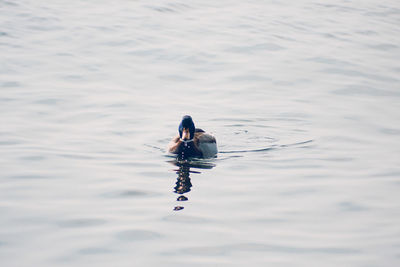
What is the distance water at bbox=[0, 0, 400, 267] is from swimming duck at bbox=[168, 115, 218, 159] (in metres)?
0.34

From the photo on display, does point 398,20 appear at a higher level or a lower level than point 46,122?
higher

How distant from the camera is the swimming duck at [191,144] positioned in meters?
11.8

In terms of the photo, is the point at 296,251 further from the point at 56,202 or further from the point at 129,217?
the point at 56,202

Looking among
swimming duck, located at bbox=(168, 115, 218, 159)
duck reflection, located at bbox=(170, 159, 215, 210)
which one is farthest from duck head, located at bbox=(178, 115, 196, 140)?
duck reflection, located at bbox=(170, 159, 215, 210)

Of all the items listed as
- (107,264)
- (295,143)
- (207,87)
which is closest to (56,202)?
(107,264)

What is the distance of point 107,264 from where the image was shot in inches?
261

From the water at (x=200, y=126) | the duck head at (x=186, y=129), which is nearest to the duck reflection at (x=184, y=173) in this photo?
the water at (x=200, y=126)

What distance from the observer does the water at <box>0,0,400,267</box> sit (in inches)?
288

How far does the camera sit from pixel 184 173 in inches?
417

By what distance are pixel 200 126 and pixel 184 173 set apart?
3235mm

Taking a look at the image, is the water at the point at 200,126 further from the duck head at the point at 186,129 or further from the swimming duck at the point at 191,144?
the duck head at the point at 186,129

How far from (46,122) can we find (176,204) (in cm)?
524

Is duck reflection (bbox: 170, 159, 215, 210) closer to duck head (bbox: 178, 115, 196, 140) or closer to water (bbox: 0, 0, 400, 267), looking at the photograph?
water (bbox: 0, 0, 400, 267)

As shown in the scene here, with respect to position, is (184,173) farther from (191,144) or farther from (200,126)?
(200,126)
